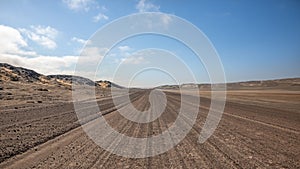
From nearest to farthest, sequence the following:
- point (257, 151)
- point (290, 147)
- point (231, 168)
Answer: point (231, 168)
point (257, 151)
point (290, 147)

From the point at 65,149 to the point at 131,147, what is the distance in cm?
213

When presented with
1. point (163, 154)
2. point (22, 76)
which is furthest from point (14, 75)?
point (163, 154)

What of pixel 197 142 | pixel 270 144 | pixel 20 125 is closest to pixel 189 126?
pixel 197 142

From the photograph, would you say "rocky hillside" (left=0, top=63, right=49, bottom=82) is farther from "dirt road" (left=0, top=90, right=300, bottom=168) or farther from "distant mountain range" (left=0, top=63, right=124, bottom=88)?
"dirt road" (left=0, top=90, right=300, bottom=168)

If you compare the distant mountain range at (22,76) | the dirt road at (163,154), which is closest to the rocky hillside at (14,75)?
the distant mountain range at (22,76)

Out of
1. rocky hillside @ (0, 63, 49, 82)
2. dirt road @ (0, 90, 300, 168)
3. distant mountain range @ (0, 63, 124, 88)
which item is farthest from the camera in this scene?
distant mountain range @ (0, 63, 124, 88)

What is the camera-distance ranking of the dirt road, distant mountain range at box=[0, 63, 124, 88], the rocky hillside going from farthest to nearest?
distant mountain range at box=[0, 63, 124, 88], the rocky hillside, the dirt road

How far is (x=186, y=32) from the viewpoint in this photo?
18.0 meters

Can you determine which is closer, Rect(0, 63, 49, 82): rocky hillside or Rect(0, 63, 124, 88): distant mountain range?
Rect(0, 63, 49, 82): rocky hillside

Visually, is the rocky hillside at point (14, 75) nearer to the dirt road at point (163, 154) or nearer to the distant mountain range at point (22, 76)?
the distant mountain range at point (22, 76)

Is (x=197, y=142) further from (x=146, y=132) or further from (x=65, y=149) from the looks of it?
(x=65, y=149)

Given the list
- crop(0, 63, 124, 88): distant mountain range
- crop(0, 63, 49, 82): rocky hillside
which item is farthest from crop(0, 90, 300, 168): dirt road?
crop(0, 63, 49, 82): rocky hillside

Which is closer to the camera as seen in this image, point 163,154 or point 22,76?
point 163,154

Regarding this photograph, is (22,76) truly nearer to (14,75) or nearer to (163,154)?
(14,75)
